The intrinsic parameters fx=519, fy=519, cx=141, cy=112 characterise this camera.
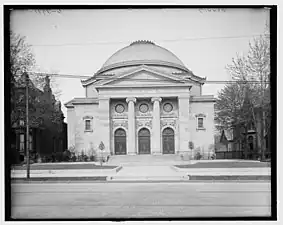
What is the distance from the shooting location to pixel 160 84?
36.4 feet

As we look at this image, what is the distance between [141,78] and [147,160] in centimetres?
168

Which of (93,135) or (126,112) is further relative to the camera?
(126,112)

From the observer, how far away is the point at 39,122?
34.4 ft

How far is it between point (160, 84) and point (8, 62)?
3215 mm

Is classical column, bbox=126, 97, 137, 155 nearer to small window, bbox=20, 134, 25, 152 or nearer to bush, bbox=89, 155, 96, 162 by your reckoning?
bush, bbox=89, 155, 96, 162

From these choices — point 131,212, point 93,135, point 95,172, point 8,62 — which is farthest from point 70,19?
point 131,212

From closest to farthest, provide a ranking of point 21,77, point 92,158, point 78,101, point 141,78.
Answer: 1. point 21,77
2. point 78,101
3. point 141,78
4. point 92,158

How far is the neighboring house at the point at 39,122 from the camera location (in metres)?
10.2

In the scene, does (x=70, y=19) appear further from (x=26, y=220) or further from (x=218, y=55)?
(x=26, y=220)

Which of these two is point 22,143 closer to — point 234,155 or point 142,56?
point 142,56

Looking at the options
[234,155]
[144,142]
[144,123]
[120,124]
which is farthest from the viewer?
[144,123]

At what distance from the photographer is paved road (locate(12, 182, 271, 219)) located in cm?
979

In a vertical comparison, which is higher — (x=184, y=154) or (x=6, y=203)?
(x=184, y=154)

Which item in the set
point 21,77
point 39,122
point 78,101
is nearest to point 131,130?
point 78,101
